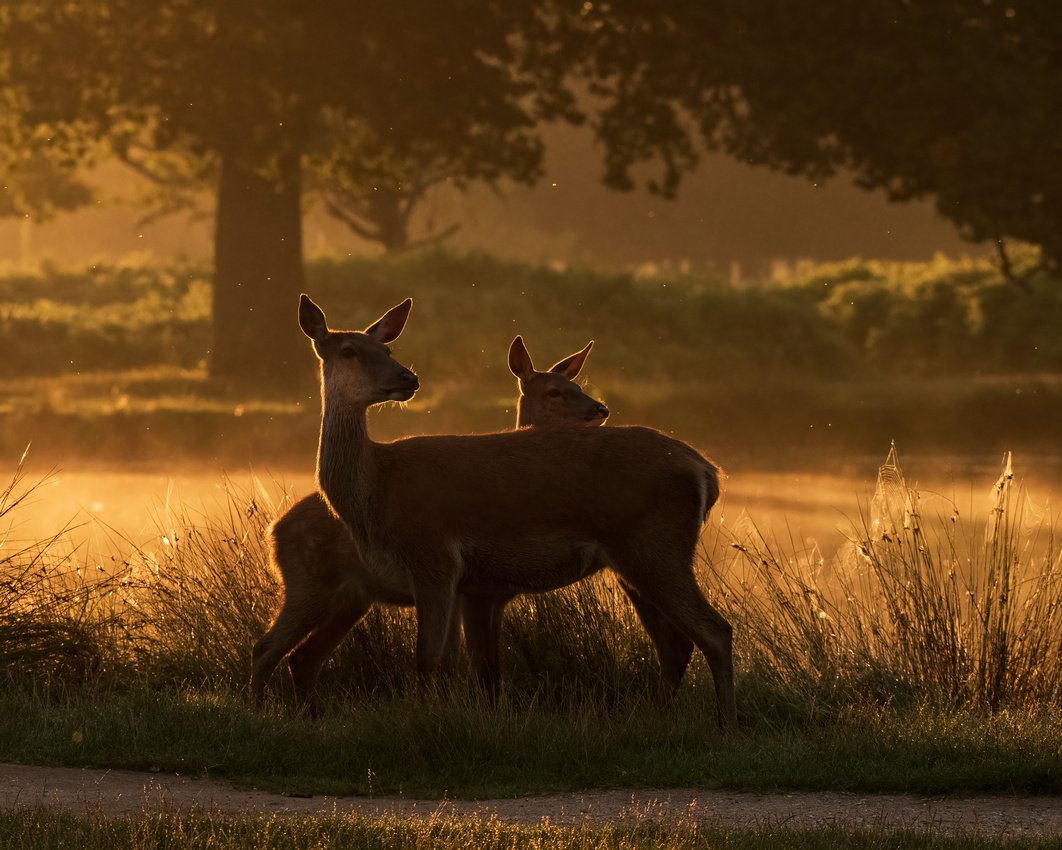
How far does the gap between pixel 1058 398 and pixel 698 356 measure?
7.34 meters

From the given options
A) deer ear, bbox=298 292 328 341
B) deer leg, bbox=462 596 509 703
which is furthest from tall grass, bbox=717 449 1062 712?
deer ear, bbox=298 292 328 341

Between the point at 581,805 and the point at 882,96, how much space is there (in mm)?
16333

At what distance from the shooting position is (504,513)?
8406 millimetres

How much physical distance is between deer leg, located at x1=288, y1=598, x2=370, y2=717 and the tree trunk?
16431mm

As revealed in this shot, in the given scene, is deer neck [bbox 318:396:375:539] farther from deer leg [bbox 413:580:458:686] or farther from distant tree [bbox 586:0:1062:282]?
distant tree [bbox 586:0:1062:282]

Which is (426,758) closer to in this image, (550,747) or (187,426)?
(550,747)

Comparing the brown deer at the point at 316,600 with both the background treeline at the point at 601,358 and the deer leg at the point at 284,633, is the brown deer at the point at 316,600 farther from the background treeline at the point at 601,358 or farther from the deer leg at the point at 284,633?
the background treeline at the point at 601,358

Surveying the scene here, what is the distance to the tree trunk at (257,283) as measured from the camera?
25.1m

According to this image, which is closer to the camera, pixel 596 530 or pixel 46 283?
pixel 596 530

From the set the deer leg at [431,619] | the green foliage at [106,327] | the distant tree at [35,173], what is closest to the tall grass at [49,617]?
the deer leg at [431,619]

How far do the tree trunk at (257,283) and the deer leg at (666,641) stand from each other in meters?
17.0

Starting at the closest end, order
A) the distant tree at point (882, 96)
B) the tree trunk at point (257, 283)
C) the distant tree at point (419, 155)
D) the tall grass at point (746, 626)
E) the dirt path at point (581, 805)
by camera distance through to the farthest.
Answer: the dirt path at point (581, 805) < the tall grass at point (746, 626) < the distant tree at point (882, 96) < the distant tree at point (419, 155) < the tree trunk at point (257, 283)

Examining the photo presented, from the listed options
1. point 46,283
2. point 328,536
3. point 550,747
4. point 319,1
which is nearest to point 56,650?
point 328,536

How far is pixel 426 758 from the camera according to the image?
7840 millimetres
